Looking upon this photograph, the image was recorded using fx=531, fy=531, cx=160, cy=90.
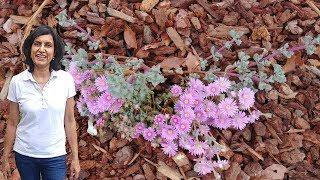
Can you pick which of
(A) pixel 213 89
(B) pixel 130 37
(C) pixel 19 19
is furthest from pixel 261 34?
(C) pixel 19 19

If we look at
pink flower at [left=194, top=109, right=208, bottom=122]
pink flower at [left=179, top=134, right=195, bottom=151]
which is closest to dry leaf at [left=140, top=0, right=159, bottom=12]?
pink flower at [left=194, top=109, right=208, bottom=122]

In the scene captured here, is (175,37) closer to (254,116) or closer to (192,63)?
(192,63)

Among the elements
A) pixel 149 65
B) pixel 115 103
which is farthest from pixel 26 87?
pixel 149 65

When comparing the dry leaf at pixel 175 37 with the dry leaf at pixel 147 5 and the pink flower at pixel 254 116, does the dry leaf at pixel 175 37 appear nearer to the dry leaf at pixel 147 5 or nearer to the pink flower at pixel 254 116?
the dry leaf at pixel 147 5

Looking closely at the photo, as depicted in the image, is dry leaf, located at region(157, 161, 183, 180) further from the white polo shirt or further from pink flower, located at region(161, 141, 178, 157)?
the white polo shirt

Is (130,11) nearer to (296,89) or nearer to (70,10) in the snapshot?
(70,10)

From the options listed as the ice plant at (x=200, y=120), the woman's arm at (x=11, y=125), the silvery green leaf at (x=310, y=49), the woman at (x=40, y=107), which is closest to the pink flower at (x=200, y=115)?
the ice plant at (x=200, y=120)

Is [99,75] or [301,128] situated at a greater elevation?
[99,75]
